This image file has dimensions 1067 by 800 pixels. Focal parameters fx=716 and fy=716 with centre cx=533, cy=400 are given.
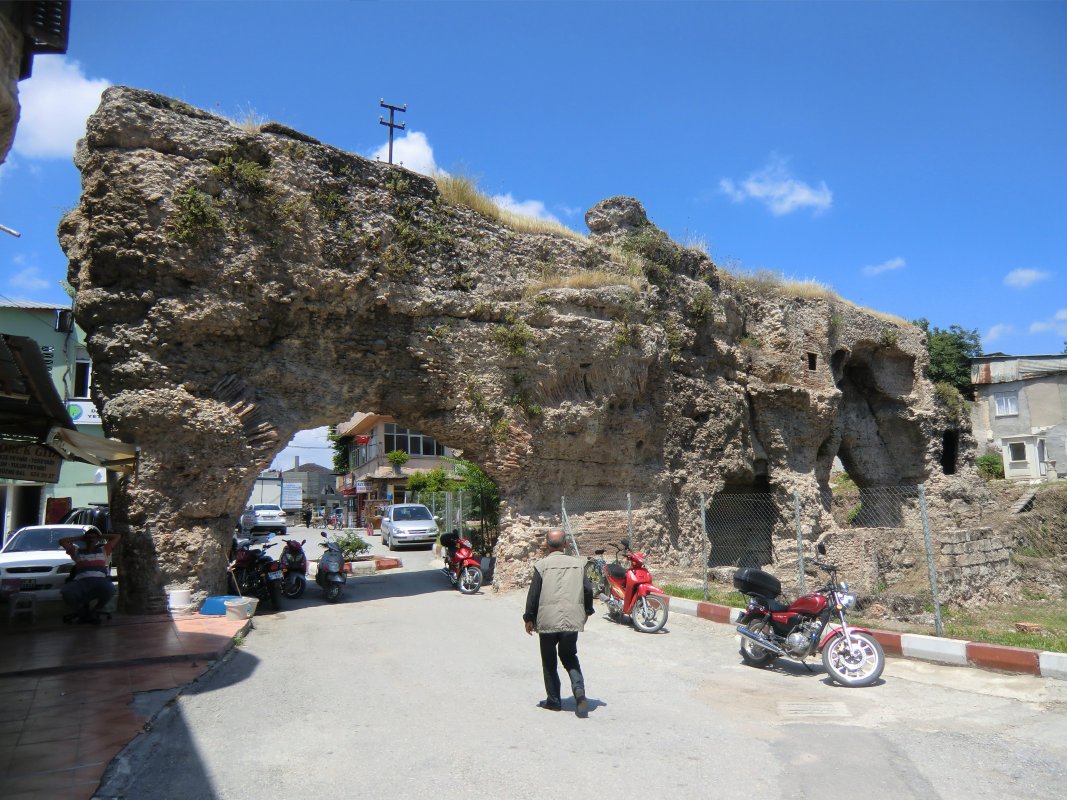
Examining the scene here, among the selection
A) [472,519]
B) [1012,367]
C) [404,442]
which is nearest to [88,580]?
[472,519]

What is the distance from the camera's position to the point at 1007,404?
37.8 meters

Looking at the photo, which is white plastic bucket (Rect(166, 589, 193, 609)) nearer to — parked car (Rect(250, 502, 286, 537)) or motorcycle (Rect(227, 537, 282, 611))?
motorcycle (Rect(227, 537, 282, 611))

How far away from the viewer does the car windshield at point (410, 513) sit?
25.6 meters

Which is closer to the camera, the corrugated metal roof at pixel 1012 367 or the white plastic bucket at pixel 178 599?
the white plastic bucket at pixel 178 599

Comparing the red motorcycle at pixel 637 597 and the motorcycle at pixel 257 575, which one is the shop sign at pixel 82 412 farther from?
the red motorcycle at pixel 637 597

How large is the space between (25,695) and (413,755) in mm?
4017

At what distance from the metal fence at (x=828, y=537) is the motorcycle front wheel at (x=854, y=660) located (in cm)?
220

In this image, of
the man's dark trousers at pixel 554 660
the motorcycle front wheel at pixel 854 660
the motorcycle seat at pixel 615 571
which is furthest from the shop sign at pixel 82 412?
the motorcycle front wheel at pixel 854 660

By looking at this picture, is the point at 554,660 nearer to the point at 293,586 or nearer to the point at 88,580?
the point at 88,580

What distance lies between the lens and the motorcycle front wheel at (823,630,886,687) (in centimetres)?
673

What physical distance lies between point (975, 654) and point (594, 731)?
14.1ft

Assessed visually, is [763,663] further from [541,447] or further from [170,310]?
[170,310]

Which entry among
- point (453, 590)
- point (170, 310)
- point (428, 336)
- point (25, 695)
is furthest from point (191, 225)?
point (453, 590)

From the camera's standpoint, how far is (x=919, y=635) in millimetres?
7738
